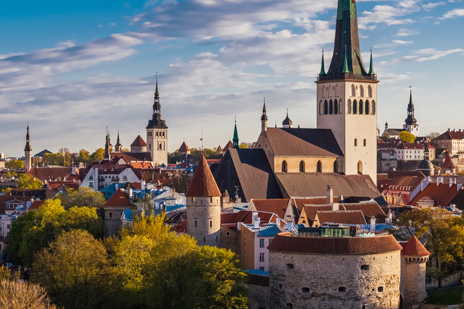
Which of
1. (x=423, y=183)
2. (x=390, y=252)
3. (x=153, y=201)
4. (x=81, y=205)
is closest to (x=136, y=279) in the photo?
(x=390, y=252)

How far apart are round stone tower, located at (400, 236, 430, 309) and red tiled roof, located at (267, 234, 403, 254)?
2.37 m

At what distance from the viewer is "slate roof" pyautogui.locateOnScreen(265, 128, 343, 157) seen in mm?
82938

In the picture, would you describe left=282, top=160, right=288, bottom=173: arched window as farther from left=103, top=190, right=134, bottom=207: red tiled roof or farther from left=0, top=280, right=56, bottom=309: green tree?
left=0, top=280, right=56, bottom=309: green tree

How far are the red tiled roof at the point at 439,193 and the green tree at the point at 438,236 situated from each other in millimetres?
19663

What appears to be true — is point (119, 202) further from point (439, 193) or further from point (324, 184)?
point (439, 193)

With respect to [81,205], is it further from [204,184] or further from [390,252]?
[390,252]

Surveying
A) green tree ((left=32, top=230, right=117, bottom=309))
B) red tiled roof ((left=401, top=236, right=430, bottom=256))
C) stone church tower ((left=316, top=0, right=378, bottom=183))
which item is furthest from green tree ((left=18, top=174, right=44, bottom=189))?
red tiled roof ((left=401, top=236, right=430, bottom=256))

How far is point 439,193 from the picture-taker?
278 feet

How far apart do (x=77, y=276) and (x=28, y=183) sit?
8566 centimetres

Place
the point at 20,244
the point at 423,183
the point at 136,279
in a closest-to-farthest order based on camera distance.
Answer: the point at 136,279
the point at 20,244
the point at 423,183

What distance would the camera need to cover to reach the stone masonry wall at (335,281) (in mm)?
49750

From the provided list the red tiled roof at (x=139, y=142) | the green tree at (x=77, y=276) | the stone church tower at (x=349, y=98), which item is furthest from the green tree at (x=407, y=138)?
the green tree at (x=77, y=276)

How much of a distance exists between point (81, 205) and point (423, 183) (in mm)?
37297

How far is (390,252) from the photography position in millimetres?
50875
